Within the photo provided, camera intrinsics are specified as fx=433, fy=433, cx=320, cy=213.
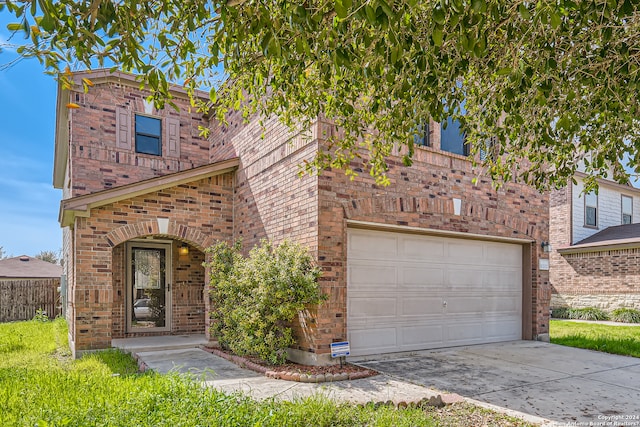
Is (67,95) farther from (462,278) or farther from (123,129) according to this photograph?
(462,278)

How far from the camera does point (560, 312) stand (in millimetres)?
17156

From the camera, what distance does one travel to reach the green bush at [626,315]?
15.1 meters

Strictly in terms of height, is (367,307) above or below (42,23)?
below

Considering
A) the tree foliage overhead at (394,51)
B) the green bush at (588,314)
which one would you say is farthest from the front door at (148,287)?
the green bush at (588,314)

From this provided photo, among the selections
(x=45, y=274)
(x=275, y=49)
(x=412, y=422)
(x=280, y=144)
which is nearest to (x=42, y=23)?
(x=275, y=49)

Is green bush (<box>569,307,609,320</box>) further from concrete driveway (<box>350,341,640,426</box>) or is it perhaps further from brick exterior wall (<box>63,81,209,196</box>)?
brick exterior wall (<box>63,81,209,196</box>)

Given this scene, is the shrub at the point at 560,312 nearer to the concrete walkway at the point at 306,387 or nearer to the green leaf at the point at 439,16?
the concrete walkway at the point at 306,387

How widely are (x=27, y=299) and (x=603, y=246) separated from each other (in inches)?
870

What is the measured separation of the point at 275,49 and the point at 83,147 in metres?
8.92

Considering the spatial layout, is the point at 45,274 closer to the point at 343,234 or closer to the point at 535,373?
the point at 343,234

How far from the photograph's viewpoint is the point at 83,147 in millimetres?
10312

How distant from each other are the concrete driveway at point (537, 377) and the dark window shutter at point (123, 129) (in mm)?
7927

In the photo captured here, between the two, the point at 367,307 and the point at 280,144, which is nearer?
the point at 367,307

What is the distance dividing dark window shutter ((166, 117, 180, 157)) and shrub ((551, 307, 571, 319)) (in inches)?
607
